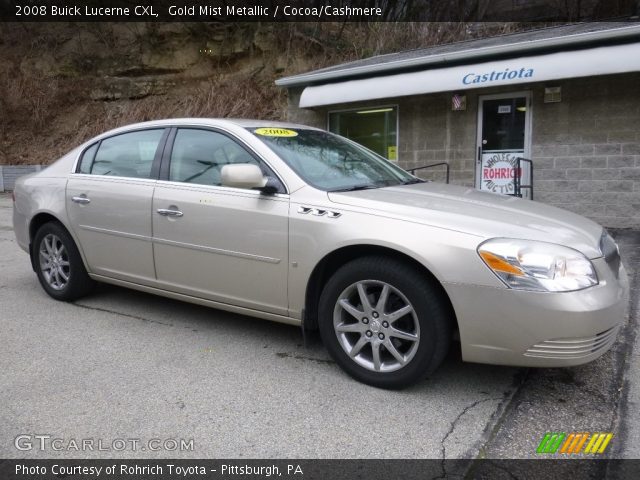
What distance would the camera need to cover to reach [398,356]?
2.97 meters

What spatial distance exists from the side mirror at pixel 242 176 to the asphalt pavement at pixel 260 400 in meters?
1.14

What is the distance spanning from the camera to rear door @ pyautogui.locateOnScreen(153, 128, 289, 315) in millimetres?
3389

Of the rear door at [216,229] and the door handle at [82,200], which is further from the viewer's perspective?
the door handle at [82,200]

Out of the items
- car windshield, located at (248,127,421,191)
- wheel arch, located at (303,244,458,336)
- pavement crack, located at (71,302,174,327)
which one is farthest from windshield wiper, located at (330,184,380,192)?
pavement crack, located at (71,302,174,327)

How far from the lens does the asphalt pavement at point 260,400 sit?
2525 millimetres

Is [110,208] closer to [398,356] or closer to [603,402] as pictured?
[398,356]

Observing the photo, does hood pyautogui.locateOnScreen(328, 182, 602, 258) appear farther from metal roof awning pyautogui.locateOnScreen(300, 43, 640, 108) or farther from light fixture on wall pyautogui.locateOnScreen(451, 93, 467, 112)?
light fixture on wall pyautogui.locateOnScreen(451, 93, 467, 112)

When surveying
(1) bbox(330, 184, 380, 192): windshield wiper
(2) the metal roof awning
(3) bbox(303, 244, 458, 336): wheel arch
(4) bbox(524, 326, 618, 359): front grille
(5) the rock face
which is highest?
(5) the rock face

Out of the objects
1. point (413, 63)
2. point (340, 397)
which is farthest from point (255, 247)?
point (413, 63)

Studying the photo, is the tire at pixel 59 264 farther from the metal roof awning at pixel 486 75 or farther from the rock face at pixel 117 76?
the rock face at pixel 117 76

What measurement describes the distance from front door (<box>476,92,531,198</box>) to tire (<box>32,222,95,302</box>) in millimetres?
6756

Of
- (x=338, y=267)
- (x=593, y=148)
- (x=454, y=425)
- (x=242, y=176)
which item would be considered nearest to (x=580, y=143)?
(x=593, y=148)

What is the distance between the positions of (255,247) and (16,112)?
762 inches

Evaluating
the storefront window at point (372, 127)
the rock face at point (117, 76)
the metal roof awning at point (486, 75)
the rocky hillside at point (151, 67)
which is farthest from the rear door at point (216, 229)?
the rock face at point (117, 76)
